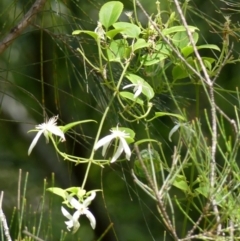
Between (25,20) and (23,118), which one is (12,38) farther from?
(23,118)

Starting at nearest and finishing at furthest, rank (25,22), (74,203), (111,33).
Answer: (74,203), (111,33), (25,22)

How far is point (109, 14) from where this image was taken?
0.71 meters

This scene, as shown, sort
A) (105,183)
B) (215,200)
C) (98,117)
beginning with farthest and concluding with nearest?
(105,183) < (98,117) < (215,200)

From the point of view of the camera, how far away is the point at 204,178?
1.97 ft

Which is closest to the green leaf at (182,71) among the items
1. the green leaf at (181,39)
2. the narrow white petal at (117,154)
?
the green leaf at (181,39)

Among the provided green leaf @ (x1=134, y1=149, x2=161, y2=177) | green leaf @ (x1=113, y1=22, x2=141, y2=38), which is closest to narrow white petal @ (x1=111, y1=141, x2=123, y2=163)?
green leaf @ (x1=134, y1=149, x2=161, y2=177)

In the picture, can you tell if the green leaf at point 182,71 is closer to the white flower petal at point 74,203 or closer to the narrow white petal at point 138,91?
the narrow white petal at point 138,91

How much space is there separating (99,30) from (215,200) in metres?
0.23

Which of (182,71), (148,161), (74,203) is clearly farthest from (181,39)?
(74,203)

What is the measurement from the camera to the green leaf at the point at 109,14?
2.31ft

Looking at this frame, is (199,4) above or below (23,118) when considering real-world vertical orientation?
above

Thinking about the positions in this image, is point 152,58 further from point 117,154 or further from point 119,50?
point 117,154

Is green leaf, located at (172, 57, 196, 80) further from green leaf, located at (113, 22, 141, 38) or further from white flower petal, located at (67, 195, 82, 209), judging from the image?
white flower petal, located at (67, 195, 82, 209)

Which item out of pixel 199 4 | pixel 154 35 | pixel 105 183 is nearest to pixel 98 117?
pixel 105 183
